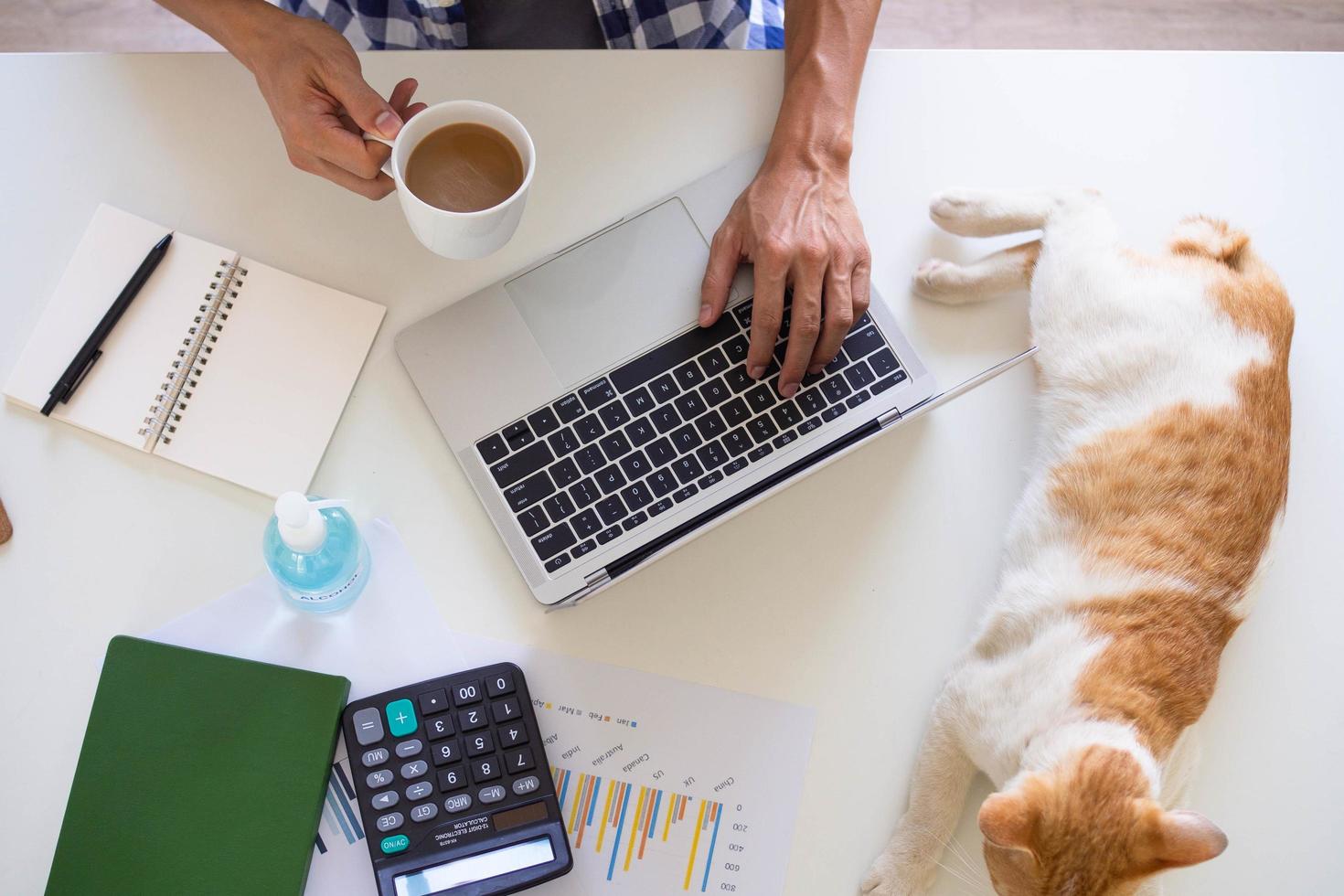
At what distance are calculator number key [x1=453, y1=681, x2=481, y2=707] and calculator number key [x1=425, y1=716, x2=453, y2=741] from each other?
18mm

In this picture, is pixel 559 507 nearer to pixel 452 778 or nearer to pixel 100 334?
pixel 452 778

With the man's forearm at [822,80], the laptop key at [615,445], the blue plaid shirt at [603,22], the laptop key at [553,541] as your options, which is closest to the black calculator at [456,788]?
the laptop key at [553,541]

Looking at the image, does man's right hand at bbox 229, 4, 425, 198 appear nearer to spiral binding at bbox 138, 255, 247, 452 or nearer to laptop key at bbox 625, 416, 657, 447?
spiral binding at bbox 138, 255, 247, 452

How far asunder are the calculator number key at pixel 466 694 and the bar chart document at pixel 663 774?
0.03 metres

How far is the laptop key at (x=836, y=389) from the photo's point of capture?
0.85 metres

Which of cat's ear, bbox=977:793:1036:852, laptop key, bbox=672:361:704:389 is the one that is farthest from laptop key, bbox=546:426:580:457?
cat's ear, bbox=977:793:1036:852

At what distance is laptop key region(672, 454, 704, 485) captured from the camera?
818 mm

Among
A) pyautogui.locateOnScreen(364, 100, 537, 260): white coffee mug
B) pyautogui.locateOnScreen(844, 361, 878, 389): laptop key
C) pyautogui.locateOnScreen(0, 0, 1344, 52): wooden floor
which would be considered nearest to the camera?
pyautogui.locateOnScreen(364, 100, 537, 260): white coffee mug

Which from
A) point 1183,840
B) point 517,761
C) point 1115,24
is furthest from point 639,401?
point 1115,24

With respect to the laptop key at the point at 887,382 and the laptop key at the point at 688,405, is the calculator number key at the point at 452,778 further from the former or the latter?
the laptop key at the point at 887,382

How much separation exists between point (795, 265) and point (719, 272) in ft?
0.23

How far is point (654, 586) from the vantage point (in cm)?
85

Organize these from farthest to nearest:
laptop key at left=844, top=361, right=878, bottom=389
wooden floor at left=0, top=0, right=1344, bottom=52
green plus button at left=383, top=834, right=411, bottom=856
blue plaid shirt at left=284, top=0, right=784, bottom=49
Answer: wooden floor at left=0, top=0, right=1344, bottom=52 → blue plaid shirt at left=284, top=0, right=784, bottom=49 → laptop key at left=844, top=361, right=878, bottom=389 → green plus button at left=383, top=834, right=411, bottom=856

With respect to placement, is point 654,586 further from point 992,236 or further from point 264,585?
point 992,236
